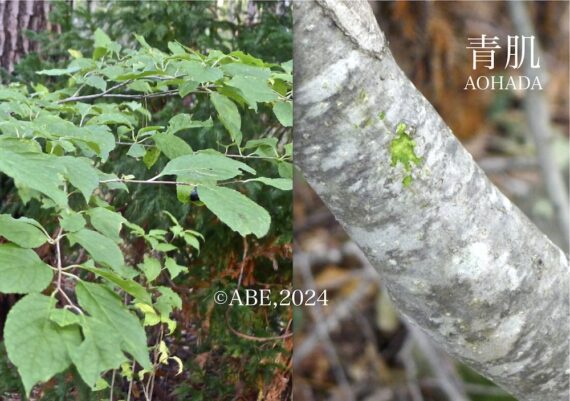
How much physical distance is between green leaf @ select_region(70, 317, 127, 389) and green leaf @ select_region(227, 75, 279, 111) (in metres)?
0.29

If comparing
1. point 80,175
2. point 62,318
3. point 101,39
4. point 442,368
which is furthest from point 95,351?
point 442,368

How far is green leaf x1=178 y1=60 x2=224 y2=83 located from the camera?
62 centimetres

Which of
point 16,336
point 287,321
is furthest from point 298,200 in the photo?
point 16,336

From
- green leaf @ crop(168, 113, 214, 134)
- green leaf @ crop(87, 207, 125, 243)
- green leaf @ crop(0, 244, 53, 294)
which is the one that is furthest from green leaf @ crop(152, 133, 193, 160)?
green leaf @ crop(0, 244, 53, 294)

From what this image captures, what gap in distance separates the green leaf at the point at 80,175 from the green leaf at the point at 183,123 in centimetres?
20

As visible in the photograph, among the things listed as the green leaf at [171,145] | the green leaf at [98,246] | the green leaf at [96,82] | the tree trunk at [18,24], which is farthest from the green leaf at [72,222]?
the tree trunk at [18,24]

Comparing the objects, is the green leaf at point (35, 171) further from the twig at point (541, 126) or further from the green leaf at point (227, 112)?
the twig at point (541, 126)

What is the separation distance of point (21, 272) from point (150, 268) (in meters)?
0.29

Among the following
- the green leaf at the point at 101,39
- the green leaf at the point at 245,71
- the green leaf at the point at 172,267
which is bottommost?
the green leaf at the point at 172,267

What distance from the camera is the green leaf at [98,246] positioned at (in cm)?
46

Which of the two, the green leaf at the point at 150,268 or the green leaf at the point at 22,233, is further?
the green leaf at the point at 150,268

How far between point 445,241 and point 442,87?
0.86 ft

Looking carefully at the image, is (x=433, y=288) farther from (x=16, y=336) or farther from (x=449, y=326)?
(x=16, y=336)

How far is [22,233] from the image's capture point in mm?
440
